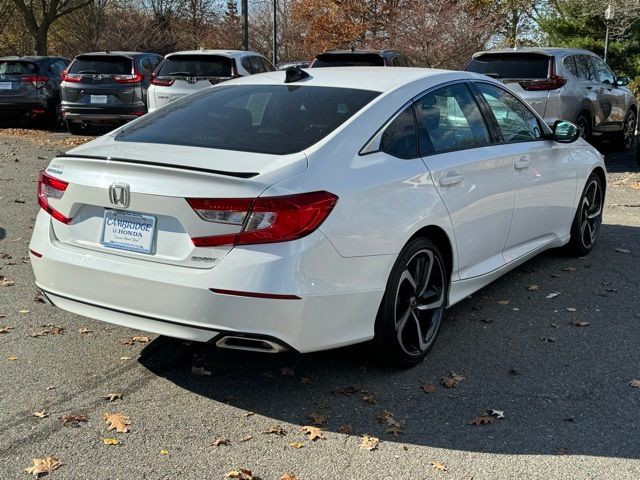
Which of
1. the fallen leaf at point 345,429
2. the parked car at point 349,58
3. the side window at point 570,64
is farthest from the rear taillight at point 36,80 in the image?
the fallen leaf at point 345,429

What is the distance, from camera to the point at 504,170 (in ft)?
16.7

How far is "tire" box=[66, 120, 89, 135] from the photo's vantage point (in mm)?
16016

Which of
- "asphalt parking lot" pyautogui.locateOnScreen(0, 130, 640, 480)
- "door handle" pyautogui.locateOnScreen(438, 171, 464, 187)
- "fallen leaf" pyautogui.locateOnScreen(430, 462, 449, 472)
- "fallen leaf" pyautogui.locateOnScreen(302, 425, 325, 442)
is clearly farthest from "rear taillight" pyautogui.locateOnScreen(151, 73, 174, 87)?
"fallen leaf" pyautogui.locateOnScreen(430, 462, 449, 472)

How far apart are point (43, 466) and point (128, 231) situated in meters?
1.11

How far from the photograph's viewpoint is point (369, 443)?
350cm

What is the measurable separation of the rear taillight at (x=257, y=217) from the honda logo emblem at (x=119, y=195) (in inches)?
14.4

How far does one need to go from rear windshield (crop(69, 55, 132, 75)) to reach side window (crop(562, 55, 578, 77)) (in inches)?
324

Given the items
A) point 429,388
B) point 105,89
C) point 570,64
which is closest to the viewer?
point 429,388

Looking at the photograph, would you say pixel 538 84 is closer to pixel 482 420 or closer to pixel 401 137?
pixel 401 137

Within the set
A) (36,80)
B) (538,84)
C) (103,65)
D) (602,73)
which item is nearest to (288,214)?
(538,84)

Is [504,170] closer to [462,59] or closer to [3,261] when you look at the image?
[3,261]

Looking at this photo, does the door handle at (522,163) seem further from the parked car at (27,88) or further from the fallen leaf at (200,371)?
the parked car at (27,88)

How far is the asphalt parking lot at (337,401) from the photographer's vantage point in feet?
11.0

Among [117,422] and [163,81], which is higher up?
[163,81]
